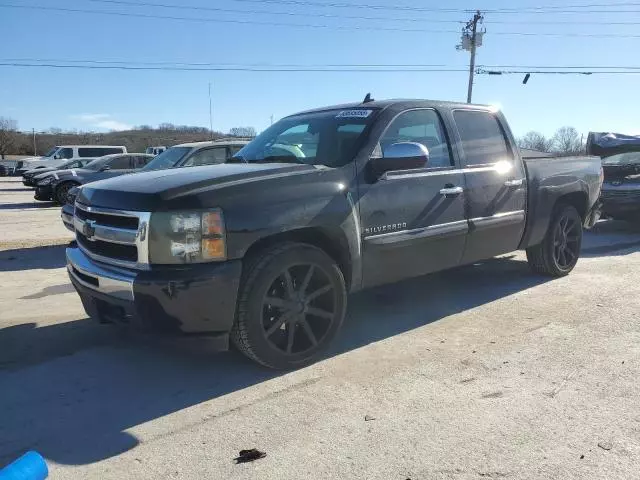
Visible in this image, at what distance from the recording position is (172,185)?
3658mm

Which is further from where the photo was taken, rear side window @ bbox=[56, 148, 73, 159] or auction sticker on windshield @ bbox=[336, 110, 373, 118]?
rear side window @ bbox=[56, 148, 73, 159]

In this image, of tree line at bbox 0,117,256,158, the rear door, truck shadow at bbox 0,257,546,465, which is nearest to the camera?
truck shadow at bbox 0,257,546,465

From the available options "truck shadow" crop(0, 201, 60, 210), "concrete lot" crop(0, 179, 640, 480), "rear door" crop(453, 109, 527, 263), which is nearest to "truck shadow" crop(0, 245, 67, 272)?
A: "concrete lot" crop(0, 179, 640, 480)

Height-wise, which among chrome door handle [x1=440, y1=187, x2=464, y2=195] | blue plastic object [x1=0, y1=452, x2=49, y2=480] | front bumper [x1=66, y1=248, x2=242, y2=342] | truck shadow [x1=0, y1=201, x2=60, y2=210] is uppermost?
chrome door handle [x1=440, y1=187, x2=464, y2=195]

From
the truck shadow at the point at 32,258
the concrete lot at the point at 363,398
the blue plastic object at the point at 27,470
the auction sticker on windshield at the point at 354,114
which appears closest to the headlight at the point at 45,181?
the truck shadow at the point at 32,258

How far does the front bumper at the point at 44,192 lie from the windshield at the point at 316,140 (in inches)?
571

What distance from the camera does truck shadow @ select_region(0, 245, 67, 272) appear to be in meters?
7.70

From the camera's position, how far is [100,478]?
274 cm

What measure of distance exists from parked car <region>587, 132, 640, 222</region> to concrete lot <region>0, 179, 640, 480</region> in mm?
5827

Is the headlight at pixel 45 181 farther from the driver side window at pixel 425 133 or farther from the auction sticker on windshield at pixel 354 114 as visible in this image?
the driver side window at pixel 425 133

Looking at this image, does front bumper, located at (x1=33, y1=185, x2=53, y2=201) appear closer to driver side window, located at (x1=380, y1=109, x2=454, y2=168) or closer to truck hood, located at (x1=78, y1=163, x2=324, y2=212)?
truck hood, located at (x1=78, y1=163, x2=324, y2=212)

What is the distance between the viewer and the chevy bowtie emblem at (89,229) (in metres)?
→ 3.93

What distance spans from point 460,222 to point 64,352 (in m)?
3.46

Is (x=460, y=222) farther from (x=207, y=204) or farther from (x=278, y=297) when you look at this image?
(x=207, y=204)
